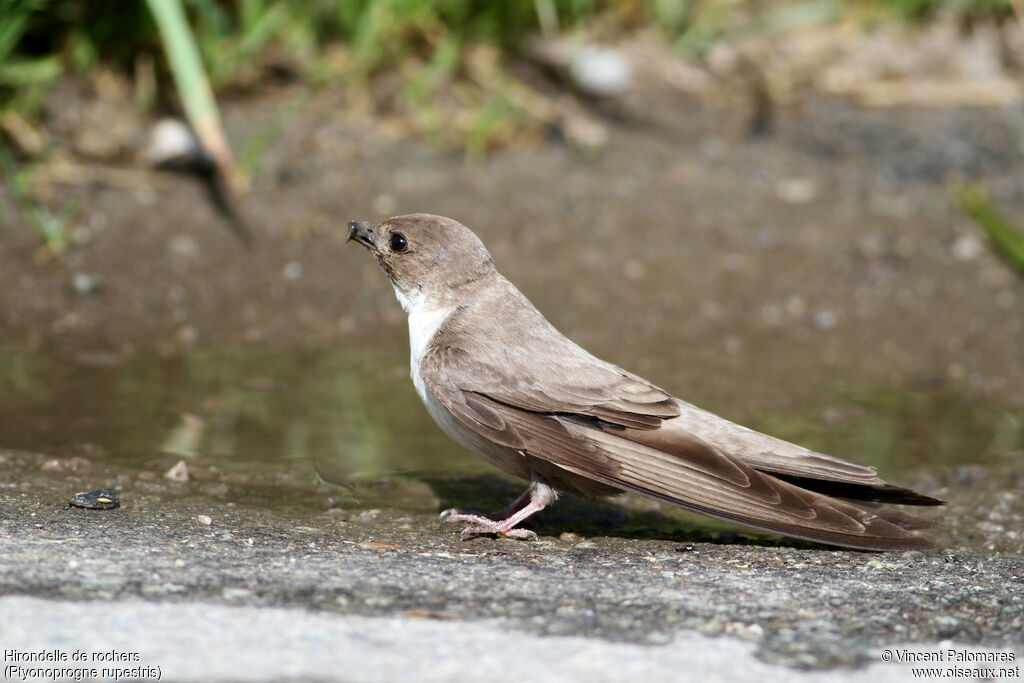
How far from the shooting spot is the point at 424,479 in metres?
4.79

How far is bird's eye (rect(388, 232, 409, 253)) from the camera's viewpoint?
182 inches

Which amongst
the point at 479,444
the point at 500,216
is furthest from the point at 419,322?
the point at 500,216

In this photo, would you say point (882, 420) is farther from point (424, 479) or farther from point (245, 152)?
point (245, 152)

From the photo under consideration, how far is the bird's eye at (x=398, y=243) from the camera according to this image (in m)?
4.62

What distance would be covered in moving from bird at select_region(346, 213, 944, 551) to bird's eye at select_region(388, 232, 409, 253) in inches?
12.5

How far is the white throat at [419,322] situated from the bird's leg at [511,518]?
461 mm

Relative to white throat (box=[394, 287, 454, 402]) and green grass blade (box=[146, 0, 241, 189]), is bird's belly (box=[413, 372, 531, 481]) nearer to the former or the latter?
white throat (box=[394, 287, 454, 402])

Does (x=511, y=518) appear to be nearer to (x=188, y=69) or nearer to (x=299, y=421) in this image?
(x=299, y=421)

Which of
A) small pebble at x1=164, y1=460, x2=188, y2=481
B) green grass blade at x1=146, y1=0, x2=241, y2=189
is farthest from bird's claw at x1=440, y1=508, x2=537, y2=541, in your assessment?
green grass blade at x1=146, y1=0, x2=241, y2=189

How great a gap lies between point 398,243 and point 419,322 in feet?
1.04

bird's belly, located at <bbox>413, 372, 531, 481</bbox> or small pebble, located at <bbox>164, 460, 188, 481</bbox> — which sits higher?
bird's belly, located at <bbox>413, 372, 531, 481</bbox>

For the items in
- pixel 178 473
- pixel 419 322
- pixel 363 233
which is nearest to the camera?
pixel 178 473

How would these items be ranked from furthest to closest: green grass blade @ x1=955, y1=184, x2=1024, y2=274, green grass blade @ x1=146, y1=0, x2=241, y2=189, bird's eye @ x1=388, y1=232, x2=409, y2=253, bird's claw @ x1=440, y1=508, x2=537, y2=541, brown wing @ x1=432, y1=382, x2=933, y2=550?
green grass blade @ x1=955, y1=184, x2=1024, y2=274 → green grass blade @ x1=146, y1=0, x2=241, y2=189 → bird's eye @ x1=388, y1=232, x2=409, y2=253 → bird's claw @ x1=440, y1=508, x2=537, y2=541 → brown wing @ x1=432, y1=382, x2=933, y2=550

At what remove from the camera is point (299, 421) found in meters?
5.28
